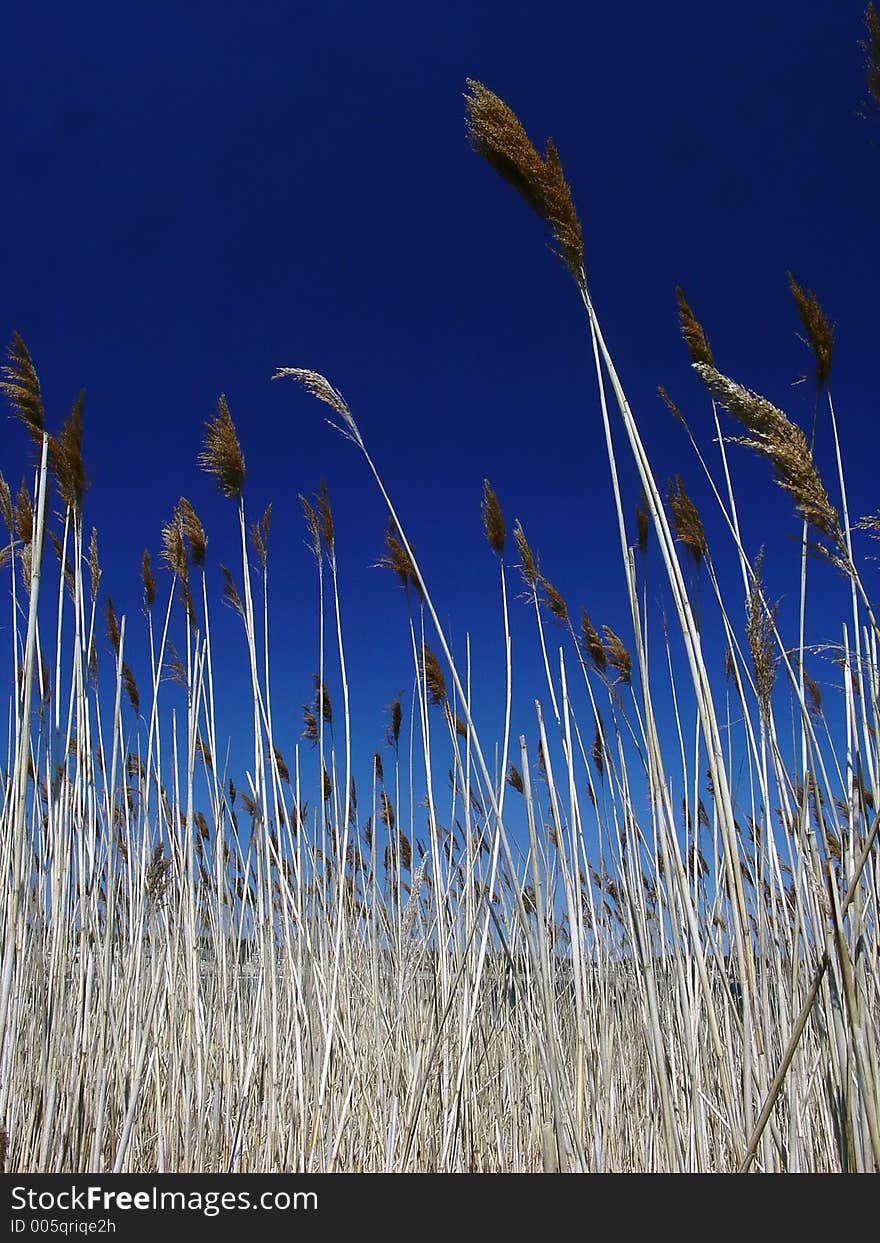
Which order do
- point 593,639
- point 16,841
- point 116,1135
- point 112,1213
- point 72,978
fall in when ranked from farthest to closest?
point 593,639, point 72,978, point 116,1135, point 16,841, point 112,1213

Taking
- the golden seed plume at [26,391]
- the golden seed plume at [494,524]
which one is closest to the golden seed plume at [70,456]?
the golden seed plume at [26,391]

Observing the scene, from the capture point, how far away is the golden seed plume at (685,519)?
7.36 ft

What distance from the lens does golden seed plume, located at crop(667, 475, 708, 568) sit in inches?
88.3

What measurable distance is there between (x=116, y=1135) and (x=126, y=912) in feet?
2.86

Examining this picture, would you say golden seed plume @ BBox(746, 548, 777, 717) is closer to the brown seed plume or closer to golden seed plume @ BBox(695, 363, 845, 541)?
golden seed plume @ BBox(695, 363, 845, 541)

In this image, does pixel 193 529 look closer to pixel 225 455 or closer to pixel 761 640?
pixel 225 455

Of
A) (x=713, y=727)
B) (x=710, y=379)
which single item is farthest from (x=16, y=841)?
(x=710, y=379)

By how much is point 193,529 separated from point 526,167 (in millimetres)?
1944

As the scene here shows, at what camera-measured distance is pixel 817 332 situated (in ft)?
7.15

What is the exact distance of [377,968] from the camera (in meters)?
2.54

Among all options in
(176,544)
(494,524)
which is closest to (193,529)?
(176,544)

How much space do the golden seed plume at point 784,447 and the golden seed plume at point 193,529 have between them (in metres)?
2.18

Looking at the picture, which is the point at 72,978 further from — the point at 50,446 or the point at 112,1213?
the point at 50,446

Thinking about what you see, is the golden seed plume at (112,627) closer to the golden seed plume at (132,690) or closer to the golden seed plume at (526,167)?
the golden seed plume at (132,690)
